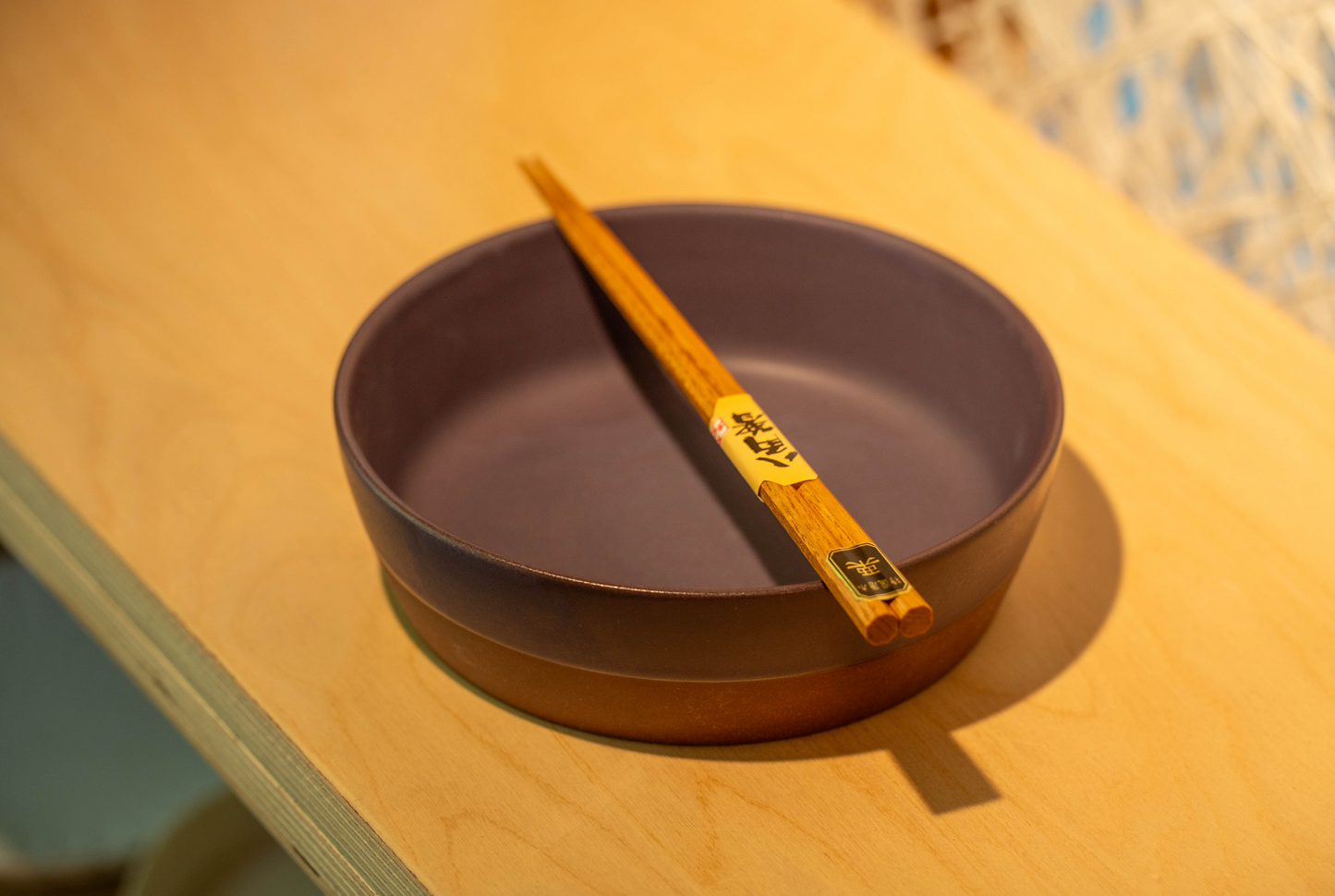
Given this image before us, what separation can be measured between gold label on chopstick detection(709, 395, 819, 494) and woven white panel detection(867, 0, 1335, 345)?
0.69 metres

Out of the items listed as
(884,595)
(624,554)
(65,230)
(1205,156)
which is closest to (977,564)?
(884,595)

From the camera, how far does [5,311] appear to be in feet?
2.19

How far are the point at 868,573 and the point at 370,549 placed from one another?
10.9 inches

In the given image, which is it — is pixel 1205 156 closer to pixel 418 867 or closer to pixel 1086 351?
pixel 1086 351

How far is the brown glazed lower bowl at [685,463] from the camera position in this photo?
354 millimetres

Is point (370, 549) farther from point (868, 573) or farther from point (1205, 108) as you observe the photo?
point (1205, 108)

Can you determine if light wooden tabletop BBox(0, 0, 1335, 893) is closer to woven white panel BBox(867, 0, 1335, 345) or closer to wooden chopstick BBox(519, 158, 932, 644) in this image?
wooden chopstick BBox(519, 158, 932, 644)

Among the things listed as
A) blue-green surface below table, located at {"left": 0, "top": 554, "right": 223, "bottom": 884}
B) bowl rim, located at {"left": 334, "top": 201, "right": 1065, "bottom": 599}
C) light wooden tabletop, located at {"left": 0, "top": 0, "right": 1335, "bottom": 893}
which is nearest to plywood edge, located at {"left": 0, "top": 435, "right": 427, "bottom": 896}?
light wooden tabletop, located at {"left": 0, "top": 0, "right": 1335, "bottom": 893}

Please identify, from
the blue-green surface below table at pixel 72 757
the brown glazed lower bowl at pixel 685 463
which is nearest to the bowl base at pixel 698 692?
the brown glazed lower bowl at pixel 685 463

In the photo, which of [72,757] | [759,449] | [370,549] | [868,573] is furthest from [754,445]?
[72,757]

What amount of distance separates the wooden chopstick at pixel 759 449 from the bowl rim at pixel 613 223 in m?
0.01

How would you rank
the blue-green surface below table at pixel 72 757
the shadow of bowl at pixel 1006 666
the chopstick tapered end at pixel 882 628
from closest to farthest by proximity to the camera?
the chopstick tapered end at pixel 882 628
the shadow of bowl at pixel 1006 666
the blue-green surface below table at pixel 72 757

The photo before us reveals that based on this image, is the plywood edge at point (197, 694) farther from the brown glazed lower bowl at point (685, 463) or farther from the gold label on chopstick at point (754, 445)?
the gold label on chopstick at point (754, 445)

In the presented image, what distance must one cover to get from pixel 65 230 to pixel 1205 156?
99cm
